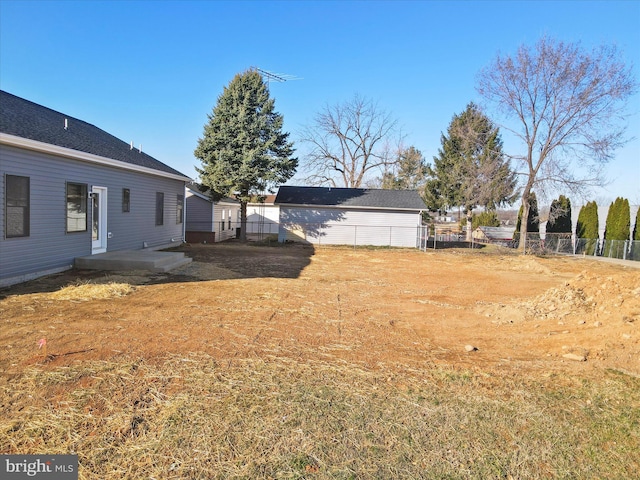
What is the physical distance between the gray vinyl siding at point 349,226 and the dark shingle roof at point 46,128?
35.1ft

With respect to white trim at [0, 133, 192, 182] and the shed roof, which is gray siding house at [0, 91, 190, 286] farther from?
the shed roof

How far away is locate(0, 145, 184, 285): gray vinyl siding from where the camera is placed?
791 cm

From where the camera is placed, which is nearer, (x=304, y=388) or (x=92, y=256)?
(x=304, y=388)

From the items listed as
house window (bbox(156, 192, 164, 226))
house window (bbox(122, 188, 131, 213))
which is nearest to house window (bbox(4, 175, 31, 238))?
house window (bbox(122, 188, 131, 213))

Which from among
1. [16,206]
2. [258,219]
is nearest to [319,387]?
[16,206]

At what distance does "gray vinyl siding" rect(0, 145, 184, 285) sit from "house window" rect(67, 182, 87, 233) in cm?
13

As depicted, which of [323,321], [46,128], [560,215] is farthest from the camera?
[560,215]

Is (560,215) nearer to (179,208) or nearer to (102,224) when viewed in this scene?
(179,208)

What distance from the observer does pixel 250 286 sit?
8.77 m

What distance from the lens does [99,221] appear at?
1107 cm

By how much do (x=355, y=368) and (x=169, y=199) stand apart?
13.7 meters

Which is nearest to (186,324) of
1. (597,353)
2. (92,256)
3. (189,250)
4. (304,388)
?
(304,388)

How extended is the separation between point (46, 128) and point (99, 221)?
8.98 feet

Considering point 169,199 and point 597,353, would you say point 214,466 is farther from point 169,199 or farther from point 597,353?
point 169,199
